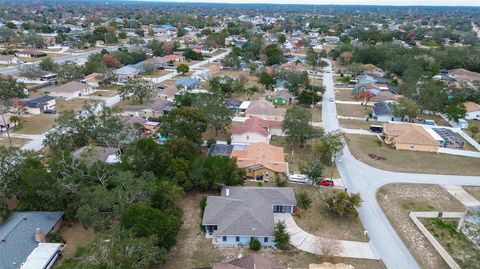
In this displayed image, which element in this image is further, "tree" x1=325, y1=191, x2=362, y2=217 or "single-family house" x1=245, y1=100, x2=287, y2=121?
"single-family house" x1=245, y1=100, x2=287, y2=121

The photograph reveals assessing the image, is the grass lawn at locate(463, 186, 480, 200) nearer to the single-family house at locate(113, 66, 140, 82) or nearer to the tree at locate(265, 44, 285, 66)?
the tree at locate(265, 44, 285, 66)

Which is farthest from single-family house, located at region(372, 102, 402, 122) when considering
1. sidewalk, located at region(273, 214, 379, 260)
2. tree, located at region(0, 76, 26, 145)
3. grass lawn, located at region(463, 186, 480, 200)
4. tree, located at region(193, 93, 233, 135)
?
tree, located at region(0, 76, 26, 145)

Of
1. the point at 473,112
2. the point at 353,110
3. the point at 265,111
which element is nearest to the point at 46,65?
the point at 265,111

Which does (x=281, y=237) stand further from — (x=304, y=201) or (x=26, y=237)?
(x=26, y=237)

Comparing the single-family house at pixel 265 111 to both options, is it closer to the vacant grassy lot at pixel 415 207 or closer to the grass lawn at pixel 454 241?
the vacant grassy lot at pixel 415 207

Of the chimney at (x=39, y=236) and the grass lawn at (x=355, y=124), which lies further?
the grass lawn at (x=355, y=124)

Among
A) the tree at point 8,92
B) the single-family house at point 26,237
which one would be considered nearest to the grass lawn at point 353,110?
the single-family house at point 26,237
